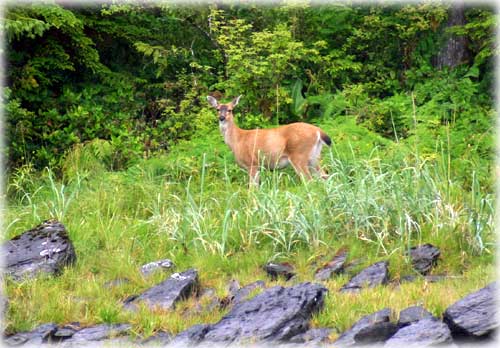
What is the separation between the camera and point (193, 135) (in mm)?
11711

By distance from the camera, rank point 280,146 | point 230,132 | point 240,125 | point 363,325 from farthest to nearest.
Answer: point 240,125
point 230,132
point 280,146
point 363,325

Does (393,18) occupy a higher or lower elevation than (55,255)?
higher

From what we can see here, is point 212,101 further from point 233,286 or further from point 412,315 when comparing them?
point 412,315

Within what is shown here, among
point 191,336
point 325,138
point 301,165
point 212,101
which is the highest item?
point 212,101

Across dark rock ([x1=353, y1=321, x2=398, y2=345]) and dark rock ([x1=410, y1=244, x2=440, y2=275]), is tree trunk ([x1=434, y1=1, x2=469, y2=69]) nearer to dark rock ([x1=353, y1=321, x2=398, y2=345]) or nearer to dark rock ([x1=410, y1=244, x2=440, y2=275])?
dark rock ([x1=410, y1=244, x2=440, y2=275])

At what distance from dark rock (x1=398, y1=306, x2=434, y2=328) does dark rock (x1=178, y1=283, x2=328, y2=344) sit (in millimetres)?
561

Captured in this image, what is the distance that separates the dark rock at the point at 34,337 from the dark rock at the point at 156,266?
3.62 feet

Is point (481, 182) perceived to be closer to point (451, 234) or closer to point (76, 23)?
point (451, 234)

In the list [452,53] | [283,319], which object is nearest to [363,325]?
[283,319]

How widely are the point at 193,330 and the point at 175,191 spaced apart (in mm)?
3362

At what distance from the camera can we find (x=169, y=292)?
6.11m

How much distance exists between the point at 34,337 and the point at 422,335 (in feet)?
8.09

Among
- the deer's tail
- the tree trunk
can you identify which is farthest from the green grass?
the tree trunk

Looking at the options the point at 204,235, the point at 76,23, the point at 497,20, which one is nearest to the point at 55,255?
the point at 204,235
